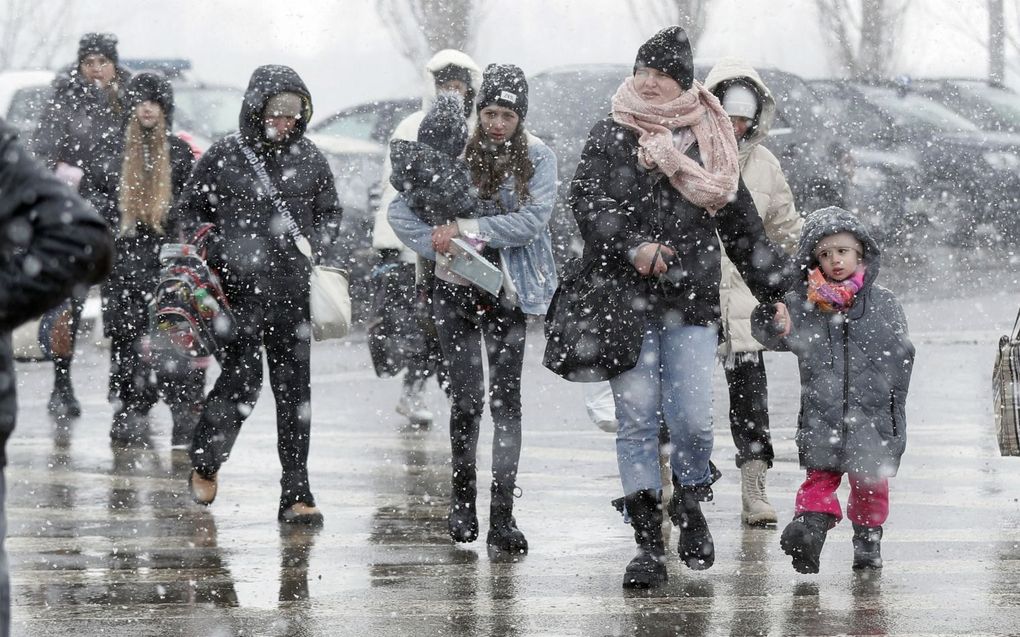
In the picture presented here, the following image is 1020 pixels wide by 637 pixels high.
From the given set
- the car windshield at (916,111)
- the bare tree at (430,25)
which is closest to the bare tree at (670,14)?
the bare tree at (430,25)

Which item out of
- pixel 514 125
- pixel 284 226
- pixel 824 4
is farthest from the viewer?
pixel 824 4

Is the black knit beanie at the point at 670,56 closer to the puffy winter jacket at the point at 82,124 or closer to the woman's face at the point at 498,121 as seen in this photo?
the woman's face at the point at 498,121

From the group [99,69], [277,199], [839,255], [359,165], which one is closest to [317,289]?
[277,199]

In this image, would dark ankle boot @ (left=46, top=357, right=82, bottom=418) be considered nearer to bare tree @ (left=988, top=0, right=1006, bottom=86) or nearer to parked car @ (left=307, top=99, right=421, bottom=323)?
parked car @ (left=307, top=99, right=421, bottom=323)

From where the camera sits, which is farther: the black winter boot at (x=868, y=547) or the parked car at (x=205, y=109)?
the parked car at (x=205, y=109)

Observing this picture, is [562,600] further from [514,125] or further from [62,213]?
[62,213]

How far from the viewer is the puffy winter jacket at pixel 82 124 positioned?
10250 millimetres

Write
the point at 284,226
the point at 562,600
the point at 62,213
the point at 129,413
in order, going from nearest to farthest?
the point at 62,213, the point at 562,600, the point at 284,226, the point at 129,413

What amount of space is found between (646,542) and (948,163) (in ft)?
42.6

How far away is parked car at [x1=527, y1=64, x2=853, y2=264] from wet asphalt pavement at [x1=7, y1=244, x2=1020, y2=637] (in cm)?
542

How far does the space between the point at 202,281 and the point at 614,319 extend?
2087 millimetres

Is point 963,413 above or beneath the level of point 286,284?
beneath

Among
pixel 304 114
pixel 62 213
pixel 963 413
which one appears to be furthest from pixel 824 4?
pixel 62 213

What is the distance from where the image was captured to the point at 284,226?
7.81 metres
